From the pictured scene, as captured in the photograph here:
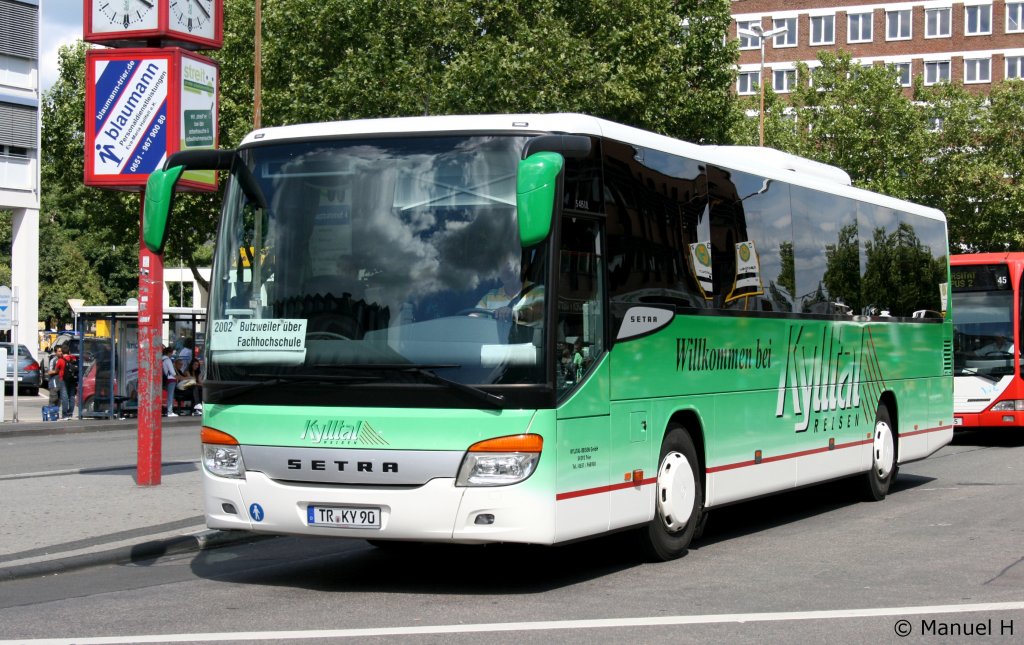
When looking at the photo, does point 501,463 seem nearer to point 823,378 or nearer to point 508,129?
point 508,129

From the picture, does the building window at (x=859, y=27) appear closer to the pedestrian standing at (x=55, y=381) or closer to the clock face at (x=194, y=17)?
the pedestrian standing at (x=55, y=381)

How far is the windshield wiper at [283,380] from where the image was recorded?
877 centimetres

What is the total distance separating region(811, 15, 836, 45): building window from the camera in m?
90.2

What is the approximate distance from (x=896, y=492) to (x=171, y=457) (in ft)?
35.0

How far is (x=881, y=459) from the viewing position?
1527 cm

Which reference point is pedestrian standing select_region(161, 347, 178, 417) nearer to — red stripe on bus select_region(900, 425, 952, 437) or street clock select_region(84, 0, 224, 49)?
street clock select_region(84, 0, 224, 49)

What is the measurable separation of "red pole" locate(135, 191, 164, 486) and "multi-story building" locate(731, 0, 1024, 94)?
7425 centimetres

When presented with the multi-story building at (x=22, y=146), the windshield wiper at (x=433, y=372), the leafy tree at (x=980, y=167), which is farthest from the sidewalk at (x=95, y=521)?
the leafy tree at (x=980, y=167)

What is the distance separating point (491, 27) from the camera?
41.9 m

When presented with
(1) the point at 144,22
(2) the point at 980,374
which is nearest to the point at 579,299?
(1) the point at 144,22

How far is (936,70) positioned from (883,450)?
78.1 metres

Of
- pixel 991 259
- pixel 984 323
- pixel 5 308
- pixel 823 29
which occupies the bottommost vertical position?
pixel 984 323

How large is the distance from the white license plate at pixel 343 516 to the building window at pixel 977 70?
84.7 m

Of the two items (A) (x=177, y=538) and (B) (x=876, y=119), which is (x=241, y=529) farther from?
(B) (x=876, y=119)
